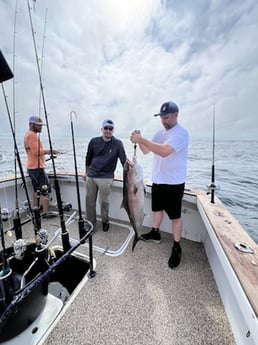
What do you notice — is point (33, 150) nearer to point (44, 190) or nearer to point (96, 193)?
point (44, 190)

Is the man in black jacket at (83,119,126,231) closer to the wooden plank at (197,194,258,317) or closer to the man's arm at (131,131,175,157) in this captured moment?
the man's arm at (131,131,175,157)

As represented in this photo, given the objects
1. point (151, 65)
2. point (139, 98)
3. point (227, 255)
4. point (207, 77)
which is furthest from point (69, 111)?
point (139, 98)

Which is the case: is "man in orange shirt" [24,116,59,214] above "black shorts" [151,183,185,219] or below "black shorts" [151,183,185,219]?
above

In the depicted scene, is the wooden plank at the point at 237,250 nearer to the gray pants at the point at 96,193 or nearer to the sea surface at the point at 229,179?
the sea surface at the point at 229,179

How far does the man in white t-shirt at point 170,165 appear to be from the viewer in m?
1.26

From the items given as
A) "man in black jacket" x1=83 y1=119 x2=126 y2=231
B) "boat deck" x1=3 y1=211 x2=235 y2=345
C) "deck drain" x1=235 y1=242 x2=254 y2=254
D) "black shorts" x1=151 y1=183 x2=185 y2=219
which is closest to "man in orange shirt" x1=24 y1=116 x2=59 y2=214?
"man in black jacket" x1=83 y1=119 x2=126 y2=231

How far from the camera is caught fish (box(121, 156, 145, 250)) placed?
4.39ft

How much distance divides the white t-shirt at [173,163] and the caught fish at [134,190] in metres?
0.22

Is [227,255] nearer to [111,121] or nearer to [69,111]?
[69,111]

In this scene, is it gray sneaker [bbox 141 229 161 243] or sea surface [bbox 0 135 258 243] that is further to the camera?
sea surface [bbox 0 135 258 243]

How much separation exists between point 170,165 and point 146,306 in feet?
3.56

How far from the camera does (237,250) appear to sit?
2.97 feet

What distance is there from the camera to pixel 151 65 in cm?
287

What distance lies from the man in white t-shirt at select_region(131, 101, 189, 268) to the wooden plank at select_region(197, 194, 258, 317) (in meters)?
0.31
